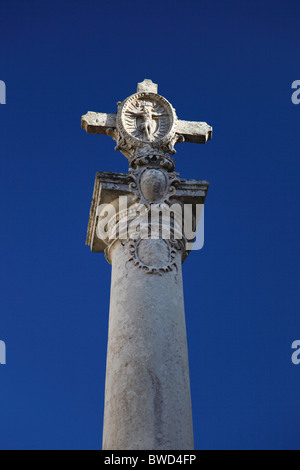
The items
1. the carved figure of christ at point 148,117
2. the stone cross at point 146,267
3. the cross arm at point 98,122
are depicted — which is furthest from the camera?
the cross arm at point 98,122

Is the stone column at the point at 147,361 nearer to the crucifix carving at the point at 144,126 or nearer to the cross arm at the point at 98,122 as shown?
the crucifix carving at the point at 144,126

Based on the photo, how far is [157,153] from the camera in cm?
1155

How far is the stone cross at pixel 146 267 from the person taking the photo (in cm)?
825

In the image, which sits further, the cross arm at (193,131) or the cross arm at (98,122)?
the cross arm at (193,131)

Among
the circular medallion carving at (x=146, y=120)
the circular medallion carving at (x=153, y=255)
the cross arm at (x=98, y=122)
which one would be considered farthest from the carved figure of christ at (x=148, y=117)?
the circular medallion carving at (x=153, y=255)

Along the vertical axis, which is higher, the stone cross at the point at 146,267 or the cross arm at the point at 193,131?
the cross arm at the point at 193,131

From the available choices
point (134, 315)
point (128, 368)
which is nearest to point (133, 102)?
point (134, 315)

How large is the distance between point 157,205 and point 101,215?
1139mm

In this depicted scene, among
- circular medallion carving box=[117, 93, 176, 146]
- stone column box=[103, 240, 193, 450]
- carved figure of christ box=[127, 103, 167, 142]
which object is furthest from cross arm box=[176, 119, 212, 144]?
stone column box=[103, 240, 193, 450]

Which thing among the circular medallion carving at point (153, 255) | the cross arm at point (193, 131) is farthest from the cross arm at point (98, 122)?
the circular medallion carving at point (153, 255)

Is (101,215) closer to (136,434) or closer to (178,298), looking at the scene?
(178,298)

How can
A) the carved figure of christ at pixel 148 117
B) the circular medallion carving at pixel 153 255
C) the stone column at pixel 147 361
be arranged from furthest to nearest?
the carved figure of christ at pixel 148 117, the circular medallion carving at pixel 153 255, the stone column at pixel 147 361

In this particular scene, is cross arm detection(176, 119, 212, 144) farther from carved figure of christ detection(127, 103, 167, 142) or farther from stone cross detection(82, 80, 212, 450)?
carved figure of christ detection(127, 103, 167, 142)

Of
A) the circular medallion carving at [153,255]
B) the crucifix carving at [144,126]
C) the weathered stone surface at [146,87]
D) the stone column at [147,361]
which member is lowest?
the stone column at [147,361]
